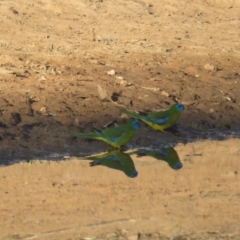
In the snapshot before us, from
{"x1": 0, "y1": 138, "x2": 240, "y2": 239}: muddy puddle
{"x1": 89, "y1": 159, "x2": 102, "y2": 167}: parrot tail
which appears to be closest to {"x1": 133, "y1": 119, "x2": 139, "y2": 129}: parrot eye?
{"x1": 0, "y1": 138, "x2": 240, "y2": 239}: muddy puddle

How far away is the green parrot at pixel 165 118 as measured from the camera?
381 inches

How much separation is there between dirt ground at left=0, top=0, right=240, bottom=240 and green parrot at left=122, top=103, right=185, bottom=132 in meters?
0.16

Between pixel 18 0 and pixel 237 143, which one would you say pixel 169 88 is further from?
pixel 18 0

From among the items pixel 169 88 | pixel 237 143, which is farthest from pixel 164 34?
pixel 237 143

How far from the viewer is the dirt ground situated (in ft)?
25.2

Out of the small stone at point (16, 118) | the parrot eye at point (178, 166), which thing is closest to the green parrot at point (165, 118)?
the parrot eye at point (178, 166)

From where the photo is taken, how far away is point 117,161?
901cm

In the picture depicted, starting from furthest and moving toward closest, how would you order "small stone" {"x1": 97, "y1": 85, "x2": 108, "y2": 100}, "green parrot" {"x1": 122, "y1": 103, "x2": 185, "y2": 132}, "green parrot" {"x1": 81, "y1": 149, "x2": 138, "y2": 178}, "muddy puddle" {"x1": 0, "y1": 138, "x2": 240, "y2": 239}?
"small stone" {"x1": 97, "y1": 85, "x2": 108, "y2": 100} < "green parrot" {"x1": 122, "y1": 103, "x2": 185, "y2": 132} < "green parrot" {"x1": 81, "y1": 149, "x2": 138, "y2": 178} < "muddy puddle" {"x1": 0, "y1": 138, "x2": 240, "y2": 239}

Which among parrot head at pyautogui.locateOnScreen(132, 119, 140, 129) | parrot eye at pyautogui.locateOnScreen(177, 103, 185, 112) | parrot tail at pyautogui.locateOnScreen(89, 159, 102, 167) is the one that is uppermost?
parrot eye at pyautogui.locateOnScreen(177, 103, 185, 112)

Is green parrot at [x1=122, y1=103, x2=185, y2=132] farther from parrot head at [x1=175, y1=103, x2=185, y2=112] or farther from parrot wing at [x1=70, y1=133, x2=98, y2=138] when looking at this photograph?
parrot wing at [x1=70, y1=133, x2=98, y2=138]

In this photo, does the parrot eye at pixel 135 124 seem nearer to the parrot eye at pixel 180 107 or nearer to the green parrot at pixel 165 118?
the green parrot at pixel 165 118

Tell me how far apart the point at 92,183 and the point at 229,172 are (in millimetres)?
1484

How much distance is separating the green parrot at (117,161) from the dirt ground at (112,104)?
0.12 metres

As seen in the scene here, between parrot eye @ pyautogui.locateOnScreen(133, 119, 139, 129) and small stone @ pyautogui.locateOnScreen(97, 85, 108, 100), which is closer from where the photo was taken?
parrot eye @ pyautogui.locateOnScreen(133, 119, 139, 129)
